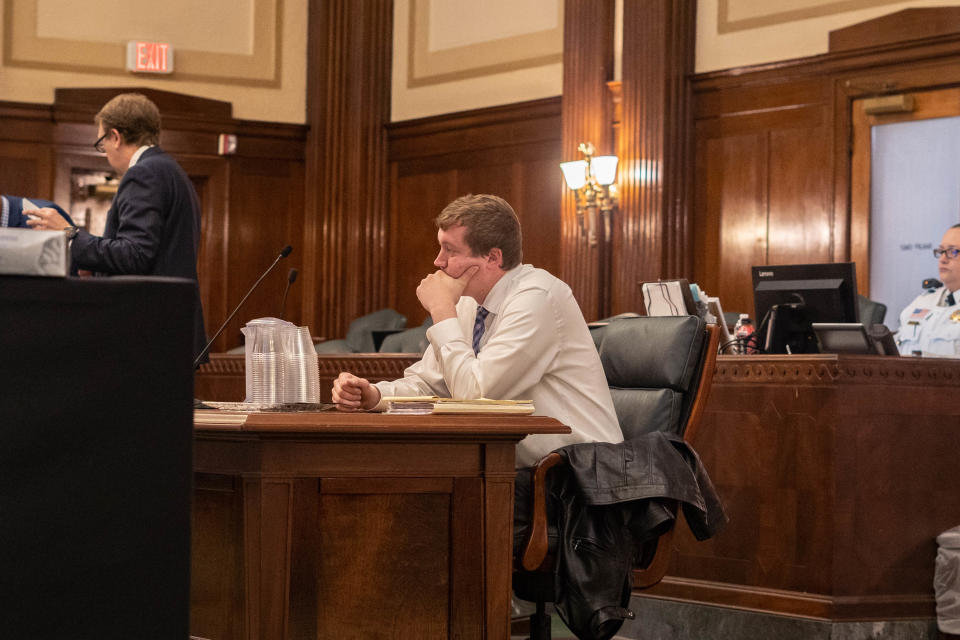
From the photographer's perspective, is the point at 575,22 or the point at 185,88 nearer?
the point at 575,22

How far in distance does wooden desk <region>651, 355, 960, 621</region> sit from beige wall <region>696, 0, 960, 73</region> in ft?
12.7

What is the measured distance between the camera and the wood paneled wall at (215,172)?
890cm

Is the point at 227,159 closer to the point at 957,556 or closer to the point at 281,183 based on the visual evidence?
the point at 281,183

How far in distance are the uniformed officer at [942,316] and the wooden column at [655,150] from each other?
6.92ft

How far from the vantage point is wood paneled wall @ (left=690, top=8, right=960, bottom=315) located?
7.07 m

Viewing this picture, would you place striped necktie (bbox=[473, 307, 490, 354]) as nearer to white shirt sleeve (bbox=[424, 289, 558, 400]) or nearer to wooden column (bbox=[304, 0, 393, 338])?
white shirt sleeve (bbox=[424, 289, 558, 400])

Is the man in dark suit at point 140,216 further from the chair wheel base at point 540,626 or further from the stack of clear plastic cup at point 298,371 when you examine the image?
the chair wheel base at point 540,626

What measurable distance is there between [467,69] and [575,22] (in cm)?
115

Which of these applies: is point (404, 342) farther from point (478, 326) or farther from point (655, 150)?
point (478, 326)

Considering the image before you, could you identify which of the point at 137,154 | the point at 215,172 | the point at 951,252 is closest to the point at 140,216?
the point at 137,154

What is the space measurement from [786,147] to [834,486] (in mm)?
4143

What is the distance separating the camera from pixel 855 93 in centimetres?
722

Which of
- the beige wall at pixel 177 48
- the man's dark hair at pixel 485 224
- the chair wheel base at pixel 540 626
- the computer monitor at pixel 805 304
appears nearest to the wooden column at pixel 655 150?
the computer monitor at pixel 805 304

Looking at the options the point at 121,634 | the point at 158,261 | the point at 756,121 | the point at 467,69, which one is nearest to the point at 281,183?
the point at 467,69
